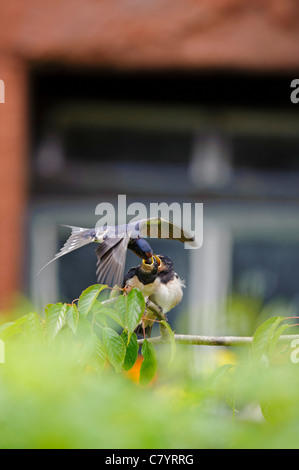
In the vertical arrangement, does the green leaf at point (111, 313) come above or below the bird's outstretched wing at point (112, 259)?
below

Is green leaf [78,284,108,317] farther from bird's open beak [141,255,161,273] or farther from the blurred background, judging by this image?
the blurred background

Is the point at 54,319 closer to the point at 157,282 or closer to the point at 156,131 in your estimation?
the point at 157,282

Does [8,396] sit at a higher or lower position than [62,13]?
lower

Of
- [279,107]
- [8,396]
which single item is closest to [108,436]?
[8,396]

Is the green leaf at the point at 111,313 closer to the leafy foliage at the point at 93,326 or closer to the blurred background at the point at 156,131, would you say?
the leafy foliage at the point at 93,326

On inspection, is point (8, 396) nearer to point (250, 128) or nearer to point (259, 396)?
point (259, 396)

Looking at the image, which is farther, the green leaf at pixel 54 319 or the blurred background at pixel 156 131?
the blurred background at pixel 156 131

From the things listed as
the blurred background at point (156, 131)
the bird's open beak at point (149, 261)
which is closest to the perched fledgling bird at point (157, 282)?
the bird's open beak at point (149, 261)
